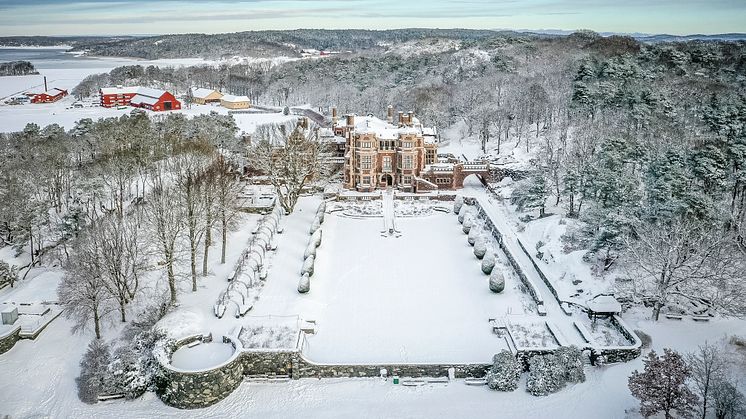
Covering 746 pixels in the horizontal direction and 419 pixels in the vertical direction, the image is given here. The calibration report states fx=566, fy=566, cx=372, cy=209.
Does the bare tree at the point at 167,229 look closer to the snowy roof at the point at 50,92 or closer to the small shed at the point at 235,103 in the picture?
the small shed at the point at 235,103

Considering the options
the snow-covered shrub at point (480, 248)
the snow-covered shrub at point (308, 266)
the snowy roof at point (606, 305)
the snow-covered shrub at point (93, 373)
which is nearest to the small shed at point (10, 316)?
the snow-covered shrub at point (93, 373)

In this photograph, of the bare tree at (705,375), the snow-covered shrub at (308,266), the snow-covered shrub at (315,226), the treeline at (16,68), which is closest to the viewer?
the bare tree at (705,375)

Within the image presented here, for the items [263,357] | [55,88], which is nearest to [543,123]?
[263,357]

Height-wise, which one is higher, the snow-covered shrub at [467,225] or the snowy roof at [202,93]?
the snowy roof at [202,93]

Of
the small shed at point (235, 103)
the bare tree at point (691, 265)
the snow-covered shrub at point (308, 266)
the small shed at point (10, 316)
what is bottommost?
the small shed at point (10, 316)

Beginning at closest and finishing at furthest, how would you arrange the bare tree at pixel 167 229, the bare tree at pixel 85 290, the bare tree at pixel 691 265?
the bare tree at pixel 691 265
the bare tree at pixel 85 290
the bare tree at pixel 167 229

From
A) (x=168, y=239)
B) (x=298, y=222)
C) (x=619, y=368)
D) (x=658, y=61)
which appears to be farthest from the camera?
(x=658, y=61)

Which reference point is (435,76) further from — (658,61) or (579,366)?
(579,366)
